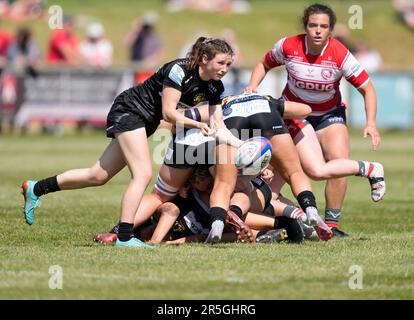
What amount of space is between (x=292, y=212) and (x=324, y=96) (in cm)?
142

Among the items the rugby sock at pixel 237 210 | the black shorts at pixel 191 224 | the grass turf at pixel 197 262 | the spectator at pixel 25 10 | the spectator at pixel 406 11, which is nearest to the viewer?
the grass turf at pixel 197 262

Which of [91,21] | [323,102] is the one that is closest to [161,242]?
[323,102]

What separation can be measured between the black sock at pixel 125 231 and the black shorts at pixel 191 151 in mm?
803

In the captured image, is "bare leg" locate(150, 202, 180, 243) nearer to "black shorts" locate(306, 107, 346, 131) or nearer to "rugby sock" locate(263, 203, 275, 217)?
"rugby sock" locate(263, 203, 275, 217)

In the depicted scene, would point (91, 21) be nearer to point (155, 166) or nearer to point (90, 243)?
point (155, 166)

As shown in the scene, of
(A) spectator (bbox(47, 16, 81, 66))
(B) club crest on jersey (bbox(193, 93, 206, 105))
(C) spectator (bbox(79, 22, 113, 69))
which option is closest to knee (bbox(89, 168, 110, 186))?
(B) club crest on jersey (bbox(193, 93, 206, 105))

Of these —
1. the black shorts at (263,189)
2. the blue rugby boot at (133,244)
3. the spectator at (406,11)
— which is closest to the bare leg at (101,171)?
the blue rugby boot at (133,244)

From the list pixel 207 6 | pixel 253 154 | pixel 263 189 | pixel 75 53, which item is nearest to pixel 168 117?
pixel 253 154

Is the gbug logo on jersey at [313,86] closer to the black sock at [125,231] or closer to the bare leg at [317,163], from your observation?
the bare leg at [317,163]

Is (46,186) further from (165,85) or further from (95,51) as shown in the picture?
(95,51)

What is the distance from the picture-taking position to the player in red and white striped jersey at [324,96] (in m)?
9.73

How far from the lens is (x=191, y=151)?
30.2 ft

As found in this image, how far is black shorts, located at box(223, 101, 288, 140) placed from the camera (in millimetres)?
9305

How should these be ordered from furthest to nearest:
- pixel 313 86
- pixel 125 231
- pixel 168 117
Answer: pixel 313 86
pixel 125 231
pixel 168 117
